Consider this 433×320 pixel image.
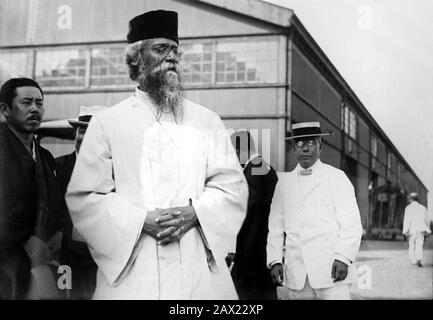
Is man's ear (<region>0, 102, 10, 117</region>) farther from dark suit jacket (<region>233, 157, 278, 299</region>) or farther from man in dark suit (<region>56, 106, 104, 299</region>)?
dark suit jacket (<region>233, 157, 278, 299</region>)

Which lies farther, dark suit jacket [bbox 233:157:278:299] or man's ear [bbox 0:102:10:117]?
man's ear [bbox 0:102:10:117]

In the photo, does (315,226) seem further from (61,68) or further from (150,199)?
(61,68)

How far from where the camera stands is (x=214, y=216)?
3.26 meters

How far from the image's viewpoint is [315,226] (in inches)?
135

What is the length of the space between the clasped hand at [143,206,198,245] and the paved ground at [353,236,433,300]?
1.09 meters

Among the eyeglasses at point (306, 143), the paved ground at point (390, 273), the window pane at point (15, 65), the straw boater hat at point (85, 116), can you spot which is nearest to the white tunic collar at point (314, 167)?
the eyeglasses at point (306, 143)

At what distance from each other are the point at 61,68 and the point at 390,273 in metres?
2.43

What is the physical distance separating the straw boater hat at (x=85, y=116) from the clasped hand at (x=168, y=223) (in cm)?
82

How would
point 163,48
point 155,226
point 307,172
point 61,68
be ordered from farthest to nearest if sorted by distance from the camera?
point 61,68, point 307,172, point 163,48, point 155,226

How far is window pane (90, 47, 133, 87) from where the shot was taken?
144 inches

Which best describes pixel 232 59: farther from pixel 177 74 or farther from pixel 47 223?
pixel 47 223

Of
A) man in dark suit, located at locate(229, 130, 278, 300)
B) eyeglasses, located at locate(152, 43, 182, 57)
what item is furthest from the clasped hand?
eyeglasses, located at locate(152, 43, 182, 57)

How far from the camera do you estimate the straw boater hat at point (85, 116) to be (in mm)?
3646

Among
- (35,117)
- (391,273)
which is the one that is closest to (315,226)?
(391,273)
